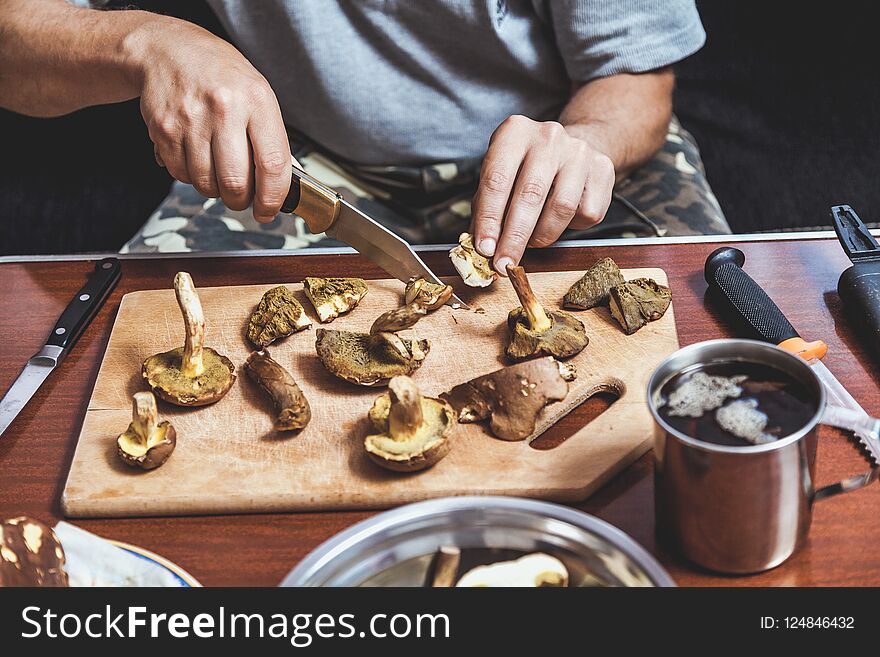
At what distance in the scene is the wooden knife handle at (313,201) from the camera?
1068mm

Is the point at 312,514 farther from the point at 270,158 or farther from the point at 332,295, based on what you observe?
the point at 270,158

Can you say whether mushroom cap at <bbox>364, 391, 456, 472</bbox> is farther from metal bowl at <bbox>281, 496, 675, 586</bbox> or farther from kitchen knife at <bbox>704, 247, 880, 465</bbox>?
kitchen knife at <bbox>704, 247, 880, 465</bbox>

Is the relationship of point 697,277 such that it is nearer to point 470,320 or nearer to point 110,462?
point 470,320

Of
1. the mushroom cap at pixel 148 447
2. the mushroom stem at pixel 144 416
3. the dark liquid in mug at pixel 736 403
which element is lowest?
the mushroom cap at pixel 148 447

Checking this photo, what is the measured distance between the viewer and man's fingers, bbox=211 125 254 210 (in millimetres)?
1036

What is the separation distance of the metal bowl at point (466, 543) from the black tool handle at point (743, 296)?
1.28 ft

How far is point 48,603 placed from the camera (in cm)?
66

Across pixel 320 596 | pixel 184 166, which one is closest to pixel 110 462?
pixel 320 596

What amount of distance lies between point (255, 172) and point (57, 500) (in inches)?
17.3

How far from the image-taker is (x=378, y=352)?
0.92 metres

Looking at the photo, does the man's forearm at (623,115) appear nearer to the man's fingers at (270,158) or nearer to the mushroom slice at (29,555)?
the man's fingers at (270,158)

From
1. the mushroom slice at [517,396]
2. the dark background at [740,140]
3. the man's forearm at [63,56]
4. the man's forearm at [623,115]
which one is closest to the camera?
the mushroom slice at [517,396]

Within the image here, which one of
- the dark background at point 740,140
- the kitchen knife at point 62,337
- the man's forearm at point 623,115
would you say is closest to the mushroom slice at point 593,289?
the man's forearm at point 623,115

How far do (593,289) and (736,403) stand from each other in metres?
0.39
